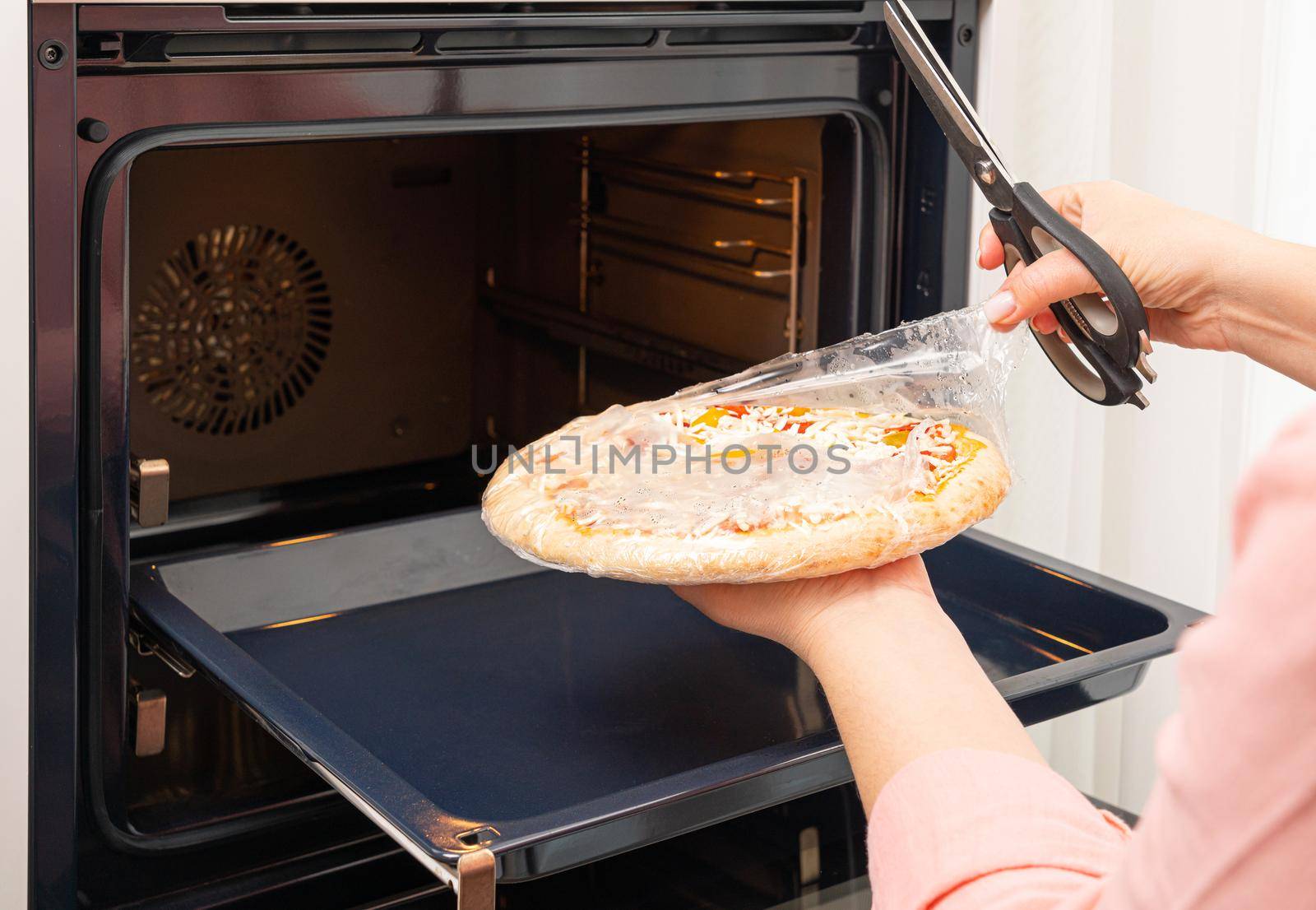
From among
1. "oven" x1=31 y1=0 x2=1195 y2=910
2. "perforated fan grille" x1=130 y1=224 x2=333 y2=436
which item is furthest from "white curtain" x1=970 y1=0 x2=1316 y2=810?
"perforated fan grille" x1=130 y1=224 x2=333 y2=436

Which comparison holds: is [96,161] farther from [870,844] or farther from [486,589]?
[870,844]

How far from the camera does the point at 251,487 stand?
1292mm

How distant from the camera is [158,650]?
2.97ft

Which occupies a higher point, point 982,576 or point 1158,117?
point 1158,117

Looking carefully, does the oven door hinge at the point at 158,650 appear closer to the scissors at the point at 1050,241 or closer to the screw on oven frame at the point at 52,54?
→ the screw on oven frame at the point at 52,54

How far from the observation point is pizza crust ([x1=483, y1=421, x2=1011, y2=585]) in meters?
0.74

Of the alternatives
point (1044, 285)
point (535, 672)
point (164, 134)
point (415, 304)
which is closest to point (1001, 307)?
point (1044, 285)

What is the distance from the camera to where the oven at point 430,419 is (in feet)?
2.60

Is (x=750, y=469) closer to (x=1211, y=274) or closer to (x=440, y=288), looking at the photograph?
(x=1211, y=274)

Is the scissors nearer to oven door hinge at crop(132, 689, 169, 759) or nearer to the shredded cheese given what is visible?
the shredded cheese

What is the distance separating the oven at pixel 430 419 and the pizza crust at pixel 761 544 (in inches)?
4.0

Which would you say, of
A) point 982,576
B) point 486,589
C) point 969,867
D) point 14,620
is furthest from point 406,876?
point 969,867

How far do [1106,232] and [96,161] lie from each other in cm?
64

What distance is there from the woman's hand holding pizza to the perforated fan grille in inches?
26.7
